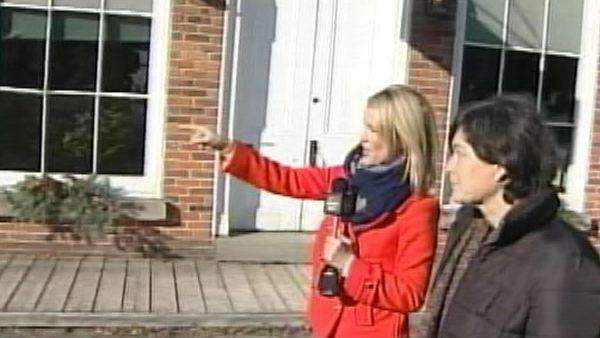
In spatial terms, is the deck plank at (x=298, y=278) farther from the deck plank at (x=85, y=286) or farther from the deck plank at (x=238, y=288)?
the deck plank at (x=85, y=286)

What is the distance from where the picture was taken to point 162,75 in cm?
874

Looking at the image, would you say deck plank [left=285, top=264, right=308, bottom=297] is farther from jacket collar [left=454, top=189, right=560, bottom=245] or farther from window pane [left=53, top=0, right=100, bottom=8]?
jacket collar [left=454, top=189, right=560, bottom=245]

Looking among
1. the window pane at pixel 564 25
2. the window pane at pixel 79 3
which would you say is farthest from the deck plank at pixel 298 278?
the window pane at pixel 564 25

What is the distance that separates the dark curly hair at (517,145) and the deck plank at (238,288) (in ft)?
15.9

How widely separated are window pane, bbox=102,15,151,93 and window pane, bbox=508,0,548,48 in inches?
124

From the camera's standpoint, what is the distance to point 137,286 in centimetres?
792

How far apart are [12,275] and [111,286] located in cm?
75

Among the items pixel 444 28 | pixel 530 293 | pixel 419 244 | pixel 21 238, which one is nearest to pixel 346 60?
pixel 444 28

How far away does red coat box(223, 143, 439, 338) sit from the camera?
353cm

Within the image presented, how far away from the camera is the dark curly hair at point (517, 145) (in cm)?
271

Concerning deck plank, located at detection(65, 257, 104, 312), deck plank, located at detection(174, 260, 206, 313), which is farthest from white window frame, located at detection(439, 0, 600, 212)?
deck plank, located at detection(65, 257, 104, 312)

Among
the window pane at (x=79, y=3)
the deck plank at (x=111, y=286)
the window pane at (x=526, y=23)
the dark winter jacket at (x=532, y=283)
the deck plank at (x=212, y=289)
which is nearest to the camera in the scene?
the dark winter jacket at (x=532, y=283)

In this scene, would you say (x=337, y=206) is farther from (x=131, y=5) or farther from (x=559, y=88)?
(x=559, y=88)

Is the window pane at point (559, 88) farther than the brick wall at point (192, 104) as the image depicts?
Yes
